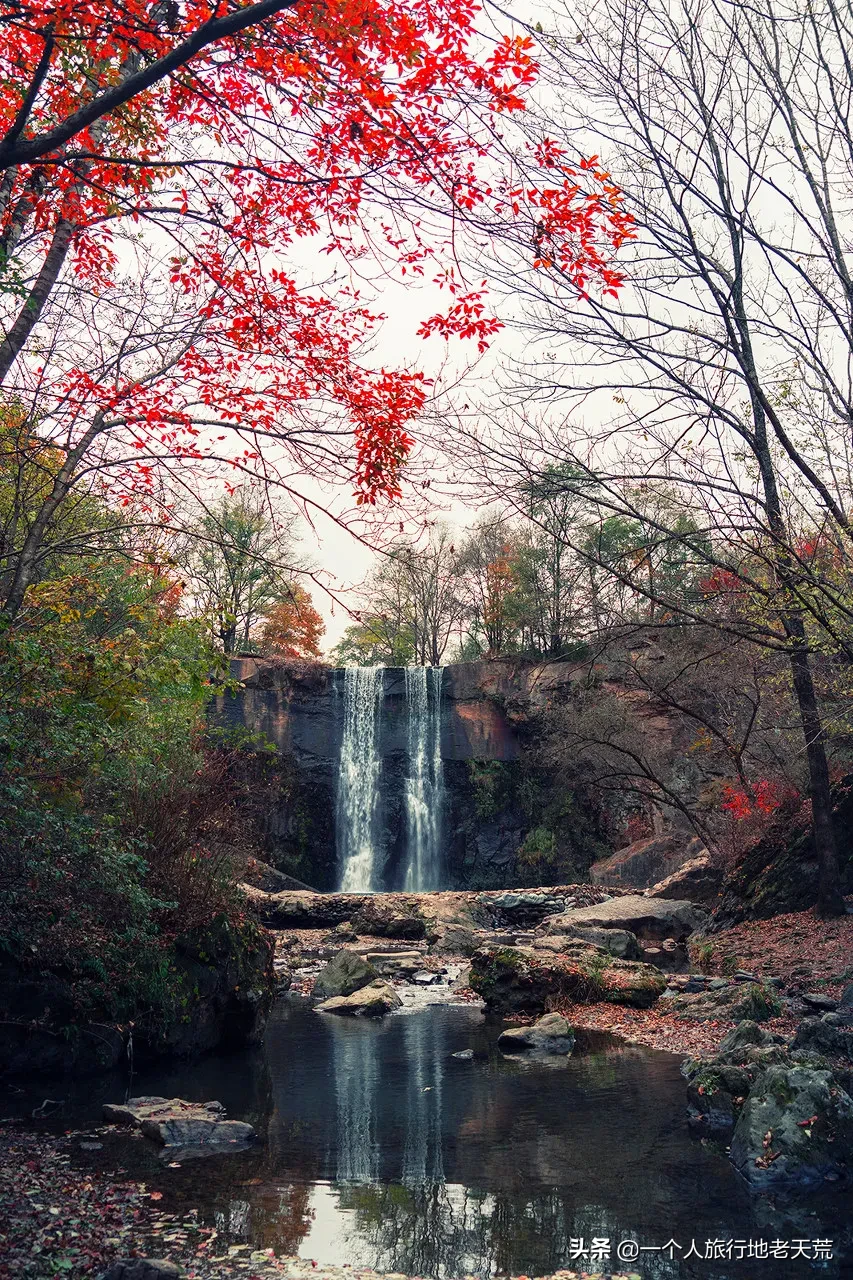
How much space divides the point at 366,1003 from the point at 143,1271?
8.52 meters

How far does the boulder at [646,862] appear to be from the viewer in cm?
2473

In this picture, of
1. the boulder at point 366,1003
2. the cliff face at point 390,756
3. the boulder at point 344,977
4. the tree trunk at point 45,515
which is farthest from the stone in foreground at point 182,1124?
the cliff face at point 390,756

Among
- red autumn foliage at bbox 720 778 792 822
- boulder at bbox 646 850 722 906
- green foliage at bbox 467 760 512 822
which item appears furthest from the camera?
green foliage at bbox 467 760 512 822

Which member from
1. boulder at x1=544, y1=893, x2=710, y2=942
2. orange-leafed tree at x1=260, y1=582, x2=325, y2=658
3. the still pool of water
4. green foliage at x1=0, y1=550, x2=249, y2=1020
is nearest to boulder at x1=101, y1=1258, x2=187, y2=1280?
the still pool of water

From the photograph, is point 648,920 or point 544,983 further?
point 648,920

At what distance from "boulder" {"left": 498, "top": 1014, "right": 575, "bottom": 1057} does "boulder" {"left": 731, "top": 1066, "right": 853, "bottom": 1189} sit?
3596 millimetres

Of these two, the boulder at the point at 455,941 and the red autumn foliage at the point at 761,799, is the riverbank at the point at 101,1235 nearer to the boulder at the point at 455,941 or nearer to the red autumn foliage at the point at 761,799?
the boulder at the point at 455,941

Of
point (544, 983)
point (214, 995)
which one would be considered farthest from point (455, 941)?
point (214, 995)

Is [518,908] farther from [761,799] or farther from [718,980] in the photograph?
[718,980]

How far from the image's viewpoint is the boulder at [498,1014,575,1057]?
9.98m

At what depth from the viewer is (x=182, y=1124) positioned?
22.5 feet

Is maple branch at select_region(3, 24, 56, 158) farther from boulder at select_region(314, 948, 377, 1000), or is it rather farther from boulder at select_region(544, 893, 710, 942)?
boulder at select_region(544, 893, 710, 942)

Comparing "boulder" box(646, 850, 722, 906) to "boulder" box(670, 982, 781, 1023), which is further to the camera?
"boulder" box(646, 850, 722, 906)

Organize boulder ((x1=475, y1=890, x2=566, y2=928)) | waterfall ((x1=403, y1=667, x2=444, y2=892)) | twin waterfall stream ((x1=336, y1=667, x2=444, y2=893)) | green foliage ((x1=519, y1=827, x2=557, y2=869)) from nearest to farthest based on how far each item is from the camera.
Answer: boulder ((x1=475, y1=890, x2=566, y2=928))
twin waterfall stream ((x1=336, y1=667, x2=444, y2=893))
waterfall ((x1=403, y1=667, x2=444, y2=892))
green foliage ((x1=519, y1=827, x2=557, y2=869))
